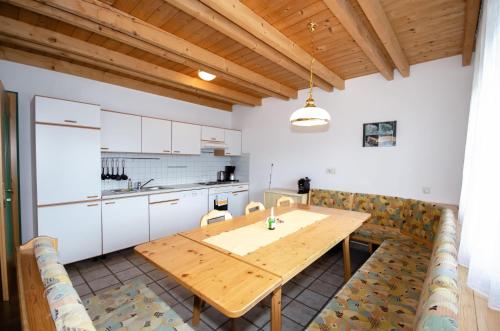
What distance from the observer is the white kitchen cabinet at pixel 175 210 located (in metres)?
3.39

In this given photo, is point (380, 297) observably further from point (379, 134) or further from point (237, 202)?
point (237, 202)

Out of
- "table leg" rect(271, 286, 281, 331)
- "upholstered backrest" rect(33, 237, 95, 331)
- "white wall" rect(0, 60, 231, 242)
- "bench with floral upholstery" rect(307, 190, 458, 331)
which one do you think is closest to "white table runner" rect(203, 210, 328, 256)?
"table leg" rect(271, 286, 281, 331)

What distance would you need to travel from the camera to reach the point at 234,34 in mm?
2045

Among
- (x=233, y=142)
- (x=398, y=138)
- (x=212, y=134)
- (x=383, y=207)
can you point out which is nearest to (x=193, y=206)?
(x=212, y=134)

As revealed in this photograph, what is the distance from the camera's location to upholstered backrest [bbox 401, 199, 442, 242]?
251 cm

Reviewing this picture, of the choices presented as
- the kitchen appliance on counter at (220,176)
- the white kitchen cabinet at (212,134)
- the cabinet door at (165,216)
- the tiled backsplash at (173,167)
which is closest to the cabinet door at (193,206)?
the cabinet door at (165,216)

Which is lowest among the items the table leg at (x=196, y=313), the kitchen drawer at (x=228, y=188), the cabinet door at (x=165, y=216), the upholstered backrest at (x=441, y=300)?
the table leg at (x=196, y=313)

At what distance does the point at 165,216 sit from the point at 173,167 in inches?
40.7

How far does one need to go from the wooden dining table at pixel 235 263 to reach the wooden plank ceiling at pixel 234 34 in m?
1.71

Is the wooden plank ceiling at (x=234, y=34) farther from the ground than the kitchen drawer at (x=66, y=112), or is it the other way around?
the wooden plank ceiling at (x=234, y=34)

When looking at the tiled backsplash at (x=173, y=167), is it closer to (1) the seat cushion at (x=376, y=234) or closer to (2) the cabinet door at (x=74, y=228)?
(2) the cabinet door at (x=74, y=228)

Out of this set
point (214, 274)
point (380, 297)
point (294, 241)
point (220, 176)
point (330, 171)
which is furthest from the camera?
point (220, 176)

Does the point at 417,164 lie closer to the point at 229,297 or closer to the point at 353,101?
the point at 353,101

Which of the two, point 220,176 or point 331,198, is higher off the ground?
point 220,176
